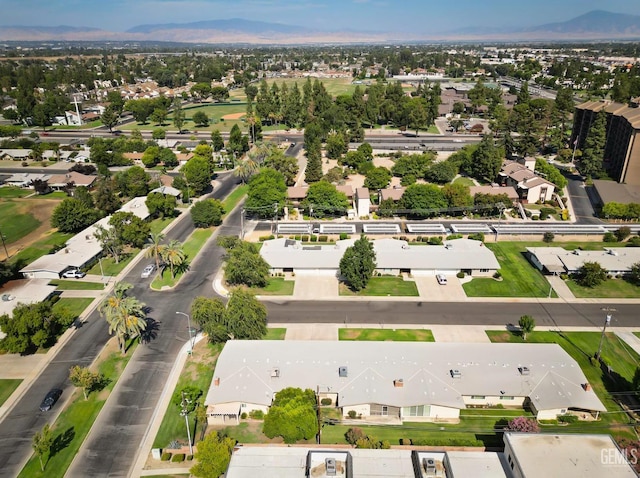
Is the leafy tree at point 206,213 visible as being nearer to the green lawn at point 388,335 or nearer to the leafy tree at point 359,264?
the leafy tree at point 359,264

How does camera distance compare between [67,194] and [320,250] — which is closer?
[320,250]

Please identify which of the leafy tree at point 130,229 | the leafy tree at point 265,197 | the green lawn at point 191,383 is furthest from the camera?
the leafy tree at point 265,197

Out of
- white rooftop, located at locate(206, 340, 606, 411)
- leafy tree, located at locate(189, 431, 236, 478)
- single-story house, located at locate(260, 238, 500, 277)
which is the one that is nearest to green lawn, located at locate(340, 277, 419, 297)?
single-story house, located at locate(260, 238, 500, 277)

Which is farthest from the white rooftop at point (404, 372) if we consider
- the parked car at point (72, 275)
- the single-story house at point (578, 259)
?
the parked car at point (72, 275)

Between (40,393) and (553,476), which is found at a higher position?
(553,476)

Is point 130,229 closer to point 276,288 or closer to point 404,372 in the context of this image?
point 276,288

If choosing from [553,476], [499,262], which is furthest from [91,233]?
[553,476]

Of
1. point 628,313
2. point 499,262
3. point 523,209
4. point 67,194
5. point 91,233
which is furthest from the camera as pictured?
point 67,194

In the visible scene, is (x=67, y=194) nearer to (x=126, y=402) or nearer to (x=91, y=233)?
(x=91, y=233)
